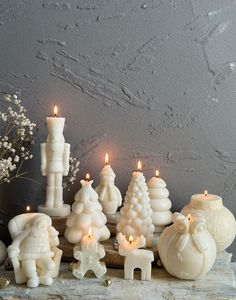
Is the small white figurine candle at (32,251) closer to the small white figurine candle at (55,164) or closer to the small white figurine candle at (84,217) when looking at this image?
the small white figurine candle at (84,217)

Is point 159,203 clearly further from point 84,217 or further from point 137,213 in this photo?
point 84,217

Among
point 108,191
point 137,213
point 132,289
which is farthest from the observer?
point 108,191

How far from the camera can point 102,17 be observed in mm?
1243

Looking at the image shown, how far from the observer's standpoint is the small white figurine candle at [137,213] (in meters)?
1.08

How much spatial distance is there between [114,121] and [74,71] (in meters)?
0.19

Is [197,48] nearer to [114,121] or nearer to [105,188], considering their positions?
[114,121]

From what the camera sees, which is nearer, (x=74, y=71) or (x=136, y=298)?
(x=136, y=298)

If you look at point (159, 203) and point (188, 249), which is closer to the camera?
point (188, 249)

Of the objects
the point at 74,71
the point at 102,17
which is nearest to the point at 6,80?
the point at 74,71

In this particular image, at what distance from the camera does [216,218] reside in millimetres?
1121

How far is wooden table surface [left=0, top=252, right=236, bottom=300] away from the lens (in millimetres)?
941

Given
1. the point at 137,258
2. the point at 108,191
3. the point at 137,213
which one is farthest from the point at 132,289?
the point at 108,191

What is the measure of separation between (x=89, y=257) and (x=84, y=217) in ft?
0.33

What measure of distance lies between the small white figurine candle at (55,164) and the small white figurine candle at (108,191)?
0.33 ft
